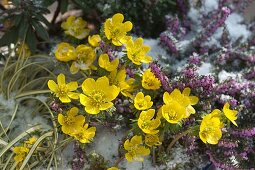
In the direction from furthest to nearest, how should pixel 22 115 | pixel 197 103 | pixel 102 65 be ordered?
pixel 22 115, pixel 197 103, pixel 102 65

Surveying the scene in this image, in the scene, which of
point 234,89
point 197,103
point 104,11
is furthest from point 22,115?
point 234,89

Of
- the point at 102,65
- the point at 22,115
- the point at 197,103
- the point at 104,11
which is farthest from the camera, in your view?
the point at 104,11

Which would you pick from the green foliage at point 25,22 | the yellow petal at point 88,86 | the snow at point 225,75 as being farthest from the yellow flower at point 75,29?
the snow at point 225,75

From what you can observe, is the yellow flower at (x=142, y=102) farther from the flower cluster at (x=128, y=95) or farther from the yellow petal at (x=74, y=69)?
the yellow petal at (x=74, y=69)

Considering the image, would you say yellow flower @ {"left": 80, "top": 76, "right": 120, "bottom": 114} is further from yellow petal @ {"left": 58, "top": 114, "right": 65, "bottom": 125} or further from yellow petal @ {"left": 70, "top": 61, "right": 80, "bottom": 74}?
yellow petal @ {"left": 70, "top": 61, "right": 80, "bottom": 74}

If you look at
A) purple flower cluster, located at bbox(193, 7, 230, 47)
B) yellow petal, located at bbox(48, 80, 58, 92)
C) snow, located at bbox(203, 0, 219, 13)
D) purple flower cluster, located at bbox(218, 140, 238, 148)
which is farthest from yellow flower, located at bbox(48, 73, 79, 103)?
snow, located at bbox(203, 0, 219, 13)

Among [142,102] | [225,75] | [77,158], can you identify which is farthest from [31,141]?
[225,75]

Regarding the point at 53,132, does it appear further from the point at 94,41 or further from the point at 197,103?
the point at 197,103
